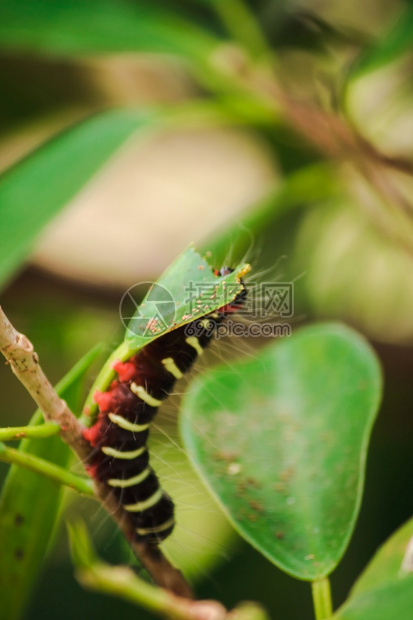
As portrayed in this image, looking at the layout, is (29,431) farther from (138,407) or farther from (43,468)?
(138,407)

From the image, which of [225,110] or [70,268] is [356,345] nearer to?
[225,110]

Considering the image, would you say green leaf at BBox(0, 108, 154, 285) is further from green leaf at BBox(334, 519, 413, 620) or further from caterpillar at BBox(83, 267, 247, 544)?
green leaf at BBox(334, 519, 413, 620)

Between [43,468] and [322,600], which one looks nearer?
[43,468]

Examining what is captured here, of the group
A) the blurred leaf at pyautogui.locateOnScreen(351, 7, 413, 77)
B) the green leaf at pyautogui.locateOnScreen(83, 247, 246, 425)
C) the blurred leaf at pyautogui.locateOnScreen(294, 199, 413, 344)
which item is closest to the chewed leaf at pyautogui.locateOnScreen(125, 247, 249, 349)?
the green leaf at pyautogui.locateOnScreen(83, 247, 246, 425)

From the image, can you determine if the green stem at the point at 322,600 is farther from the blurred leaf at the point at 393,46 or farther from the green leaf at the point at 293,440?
the blurred leaf at the point at 393,46

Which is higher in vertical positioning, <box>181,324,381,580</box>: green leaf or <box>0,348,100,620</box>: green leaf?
<box>0,348,100,620</box>: green leaf

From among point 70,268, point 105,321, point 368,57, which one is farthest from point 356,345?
point 70,268

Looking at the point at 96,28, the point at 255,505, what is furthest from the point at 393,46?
the point at 255,505
